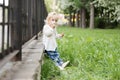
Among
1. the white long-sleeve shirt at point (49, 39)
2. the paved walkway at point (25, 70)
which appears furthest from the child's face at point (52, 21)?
the paved walkway at point (25, 70)

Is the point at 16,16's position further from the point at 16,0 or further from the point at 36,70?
the point at 36,70

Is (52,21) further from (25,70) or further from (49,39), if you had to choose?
(25,70)

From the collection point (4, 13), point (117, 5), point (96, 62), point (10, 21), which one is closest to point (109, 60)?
point (96, 62)

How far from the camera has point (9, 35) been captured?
5102mm

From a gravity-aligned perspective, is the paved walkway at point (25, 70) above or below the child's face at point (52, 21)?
below

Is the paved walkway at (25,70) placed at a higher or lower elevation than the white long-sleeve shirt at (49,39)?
lower

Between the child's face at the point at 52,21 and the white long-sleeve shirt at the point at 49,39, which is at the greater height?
the child's face at the point at 52,21

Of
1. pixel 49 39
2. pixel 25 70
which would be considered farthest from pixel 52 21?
pixel 25 70

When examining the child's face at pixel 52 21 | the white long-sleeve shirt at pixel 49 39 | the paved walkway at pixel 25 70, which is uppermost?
the child's face at pixel 52 21

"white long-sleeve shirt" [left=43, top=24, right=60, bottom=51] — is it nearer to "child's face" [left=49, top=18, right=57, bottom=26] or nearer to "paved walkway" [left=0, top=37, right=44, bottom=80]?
"child's face" [left=49, top=18, right=57, bottom=26]

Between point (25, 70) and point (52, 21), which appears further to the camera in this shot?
point (52, 21)

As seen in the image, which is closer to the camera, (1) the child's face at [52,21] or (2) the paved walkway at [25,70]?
(2) the paved walkway at [25,70]

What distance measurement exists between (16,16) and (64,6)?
4186 cm

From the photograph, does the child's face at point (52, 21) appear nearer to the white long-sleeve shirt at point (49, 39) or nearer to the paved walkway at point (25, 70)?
the white long-sleeve shirt at point (49, 39)
